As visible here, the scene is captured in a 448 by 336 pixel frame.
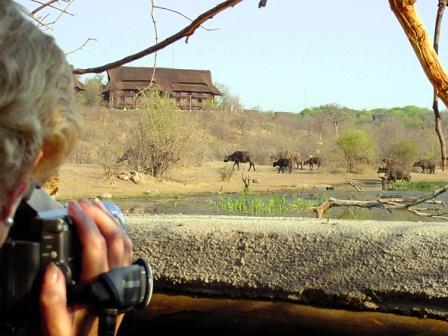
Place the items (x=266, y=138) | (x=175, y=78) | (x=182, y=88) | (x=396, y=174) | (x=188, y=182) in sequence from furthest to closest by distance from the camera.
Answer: (x=266, y=138)
(x=175, y=78)
(x=182, y=88)
(x=396, y=174)
(x=188, y=182)

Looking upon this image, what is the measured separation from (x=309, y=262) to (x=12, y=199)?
155 cm

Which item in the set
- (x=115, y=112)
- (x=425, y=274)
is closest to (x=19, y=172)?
(x=425, y=274)

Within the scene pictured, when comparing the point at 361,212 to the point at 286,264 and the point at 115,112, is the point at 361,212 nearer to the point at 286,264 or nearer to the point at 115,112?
the point at 286,264

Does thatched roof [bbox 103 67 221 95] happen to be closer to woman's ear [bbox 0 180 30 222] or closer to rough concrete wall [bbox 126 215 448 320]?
rough concrete wall [bbox 126 215 448 320]

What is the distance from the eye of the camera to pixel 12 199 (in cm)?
44

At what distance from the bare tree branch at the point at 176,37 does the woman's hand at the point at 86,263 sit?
0.76 meters

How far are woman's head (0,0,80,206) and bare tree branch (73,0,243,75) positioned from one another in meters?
0.87

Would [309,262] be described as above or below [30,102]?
below

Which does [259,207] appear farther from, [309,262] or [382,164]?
[382,164]

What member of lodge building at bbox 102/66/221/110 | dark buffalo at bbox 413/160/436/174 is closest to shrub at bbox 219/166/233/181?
dark buffalo at bbox 413/160/436/174

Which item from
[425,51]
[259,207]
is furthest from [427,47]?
[259,207]

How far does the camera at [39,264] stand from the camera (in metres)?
0.55

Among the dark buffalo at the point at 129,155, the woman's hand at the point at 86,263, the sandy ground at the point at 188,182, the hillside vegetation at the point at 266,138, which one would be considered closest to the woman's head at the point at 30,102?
the woman's hand at the point at 86,263

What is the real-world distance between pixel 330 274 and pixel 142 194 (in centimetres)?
899
